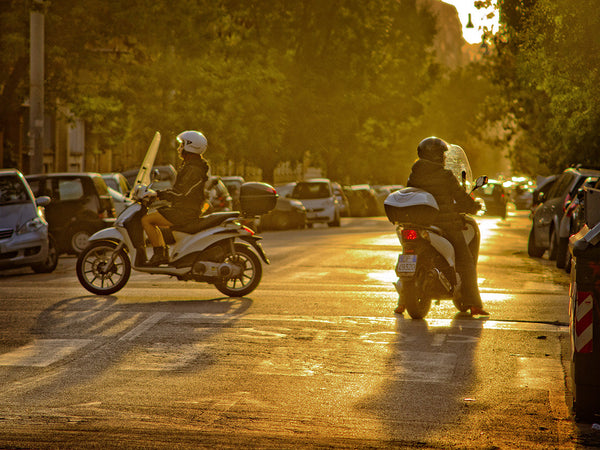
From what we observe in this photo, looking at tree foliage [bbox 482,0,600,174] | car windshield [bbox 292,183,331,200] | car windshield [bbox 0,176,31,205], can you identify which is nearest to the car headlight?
car windshield [bbox 0,176,31,205]

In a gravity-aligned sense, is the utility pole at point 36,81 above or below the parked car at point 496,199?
above

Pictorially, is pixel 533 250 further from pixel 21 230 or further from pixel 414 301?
pixel 414 301

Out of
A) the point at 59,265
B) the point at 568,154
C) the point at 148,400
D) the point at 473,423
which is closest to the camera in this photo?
the point at 473,423

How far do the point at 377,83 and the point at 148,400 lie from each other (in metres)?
52.7

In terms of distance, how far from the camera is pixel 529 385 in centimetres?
758

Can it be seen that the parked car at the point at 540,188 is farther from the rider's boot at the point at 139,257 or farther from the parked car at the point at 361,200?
the parked car at the point at 361,200

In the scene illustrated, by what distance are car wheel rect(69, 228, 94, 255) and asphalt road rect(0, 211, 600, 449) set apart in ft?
27.3

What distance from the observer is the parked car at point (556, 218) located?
1850 cm

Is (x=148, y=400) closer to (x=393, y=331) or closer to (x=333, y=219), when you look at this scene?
(x=393, y=331)

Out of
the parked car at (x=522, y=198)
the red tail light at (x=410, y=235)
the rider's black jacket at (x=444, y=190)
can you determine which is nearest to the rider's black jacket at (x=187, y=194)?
the rider's black jacket at (x=444, y=190)

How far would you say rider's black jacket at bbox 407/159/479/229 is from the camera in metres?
10.8

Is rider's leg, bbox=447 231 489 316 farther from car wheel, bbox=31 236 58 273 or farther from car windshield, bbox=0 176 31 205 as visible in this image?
car windshield, bbox=0 176 31 205

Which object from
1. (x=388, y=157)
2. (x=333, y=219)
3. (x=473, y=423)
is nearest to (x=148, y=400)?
(x=473, y=423)

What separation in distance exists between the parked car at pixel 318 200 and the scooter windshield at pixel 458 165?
27054 millimetres
